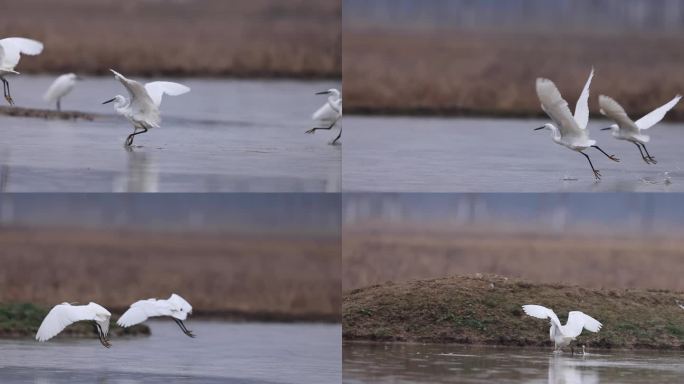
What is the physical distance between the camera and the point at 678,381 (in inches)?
299

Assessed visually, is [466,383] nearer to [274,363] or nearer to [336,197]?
[274,363]

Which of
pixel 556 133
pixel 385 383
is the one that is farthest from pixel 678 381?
pixel 556 133

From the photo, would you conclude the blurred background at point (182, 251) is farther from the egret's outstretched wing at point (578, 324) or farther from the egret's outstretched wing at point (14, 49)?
the egret's outstretched wing at point (578, 324)

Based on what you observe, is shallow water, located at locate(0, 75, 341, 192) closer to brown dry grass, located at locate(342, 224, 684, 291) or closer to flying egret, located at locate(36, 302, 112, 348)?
brown dry grass, located at locate(342, 224, 684, 291)

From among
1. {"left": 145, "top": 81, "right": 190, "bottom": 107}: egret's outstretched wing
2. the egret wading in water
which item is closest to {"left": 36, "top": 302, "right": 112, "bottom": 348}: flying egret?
{"left": 145, "top": 81, "right": 190, "bottom": 107}: egret's outstretched wing

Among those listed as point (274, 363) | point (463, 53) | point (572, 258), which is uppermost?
point (463, 53)

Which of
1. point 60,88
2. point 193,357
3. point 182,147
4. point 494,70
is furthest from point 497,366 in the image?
point 60,88

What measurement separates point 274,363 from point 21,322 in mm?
2689

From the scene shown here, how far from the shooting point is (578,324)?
29.3 ft

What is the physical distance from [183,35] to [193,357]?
16.1ft

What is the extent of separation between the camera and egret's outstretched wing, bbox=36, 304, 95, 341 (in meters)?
8.40

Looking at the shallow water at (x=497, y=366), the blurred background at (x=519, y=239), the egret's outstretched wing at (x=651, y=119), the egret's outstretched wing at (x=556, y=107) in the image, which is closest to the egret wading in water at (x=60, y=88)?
the blurred background at (x=519, y=239)

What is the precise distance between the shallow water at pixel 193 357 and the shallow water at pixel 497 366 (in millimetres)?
599

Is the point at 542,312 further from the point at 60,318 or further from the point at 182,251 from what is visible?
the point at 182,251
